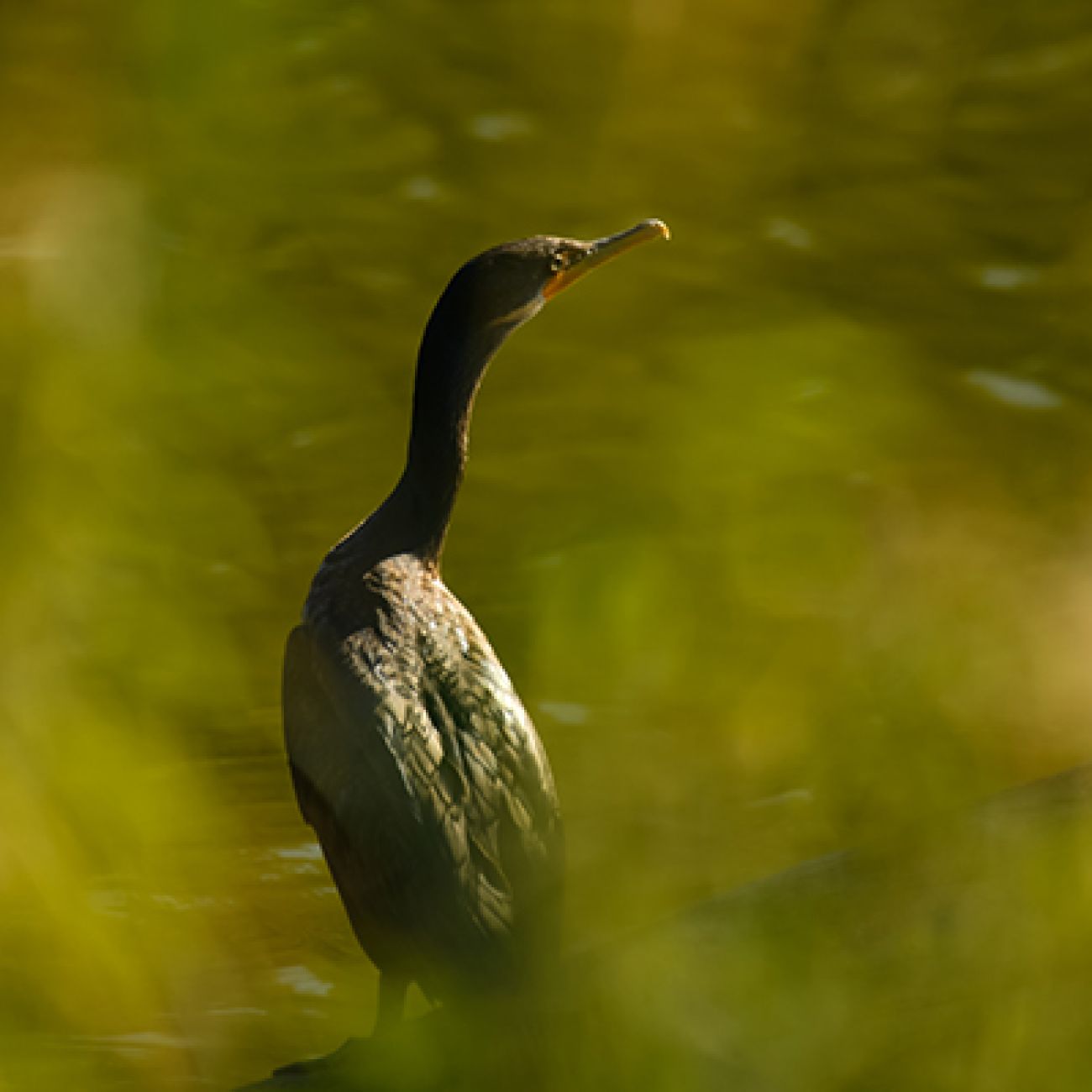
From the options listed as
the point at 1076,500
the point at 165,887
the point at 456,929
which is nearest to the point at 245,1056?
the point at 165,887

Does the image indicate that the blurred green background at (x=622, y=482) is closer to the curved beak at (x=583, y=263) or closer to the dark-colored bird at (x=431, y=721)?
the dark-colored bird at (x=431, y=721)

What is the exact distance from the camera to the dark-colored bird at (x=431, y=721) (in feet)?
4.17

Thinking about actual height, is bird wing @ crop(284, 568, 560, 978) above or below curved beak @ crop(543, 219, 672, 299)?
below

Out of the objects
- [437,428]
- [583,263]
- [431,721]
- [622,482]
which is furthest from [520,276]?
[622,482]

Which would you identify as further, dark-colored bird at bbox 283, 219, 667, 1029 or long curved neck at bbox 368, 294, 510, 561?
long curved neck at bbox 368, 294, 510, 561

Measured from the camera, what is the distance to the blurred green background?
17.4 inches

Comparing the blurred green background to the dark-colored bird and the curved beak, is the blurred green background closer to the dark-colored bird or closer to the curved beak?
the dark-colored bird

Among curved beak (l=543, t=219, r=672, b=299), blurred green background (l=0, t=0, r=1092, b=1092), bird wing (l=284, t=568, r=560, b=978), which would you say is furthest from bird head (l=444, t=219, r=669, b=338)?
blurred green background (l=0, t=0, r=1092, b=1092)

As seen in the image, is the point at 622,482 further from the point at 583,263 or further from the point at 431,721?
the point at 583,263

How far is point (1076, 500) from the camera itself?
0.63m

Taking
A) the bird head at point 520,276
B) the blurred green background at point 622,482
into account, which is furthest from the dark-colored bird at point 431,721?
the blurred green background at point 622,482

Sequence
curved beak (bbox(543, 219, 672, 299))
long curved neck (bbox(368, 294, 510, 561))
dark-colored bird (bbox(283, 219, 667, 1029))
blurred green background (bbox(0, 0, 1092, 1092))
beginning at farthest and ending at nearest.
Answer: long curved neck (bbox(368, 294, 510, 561)), curved beak (bbox(543, 219, 672, 299)), dark-colored bird (bbox(283, 219, 667, 1029)), blurred green background (bbox(0, 0, 1092, 1092))

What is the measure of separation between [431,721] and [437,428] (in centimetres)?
39

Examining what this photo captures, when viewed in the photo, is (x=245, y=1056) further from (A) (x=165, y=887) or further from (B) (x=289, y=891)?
(B) (x=289, y=891)
